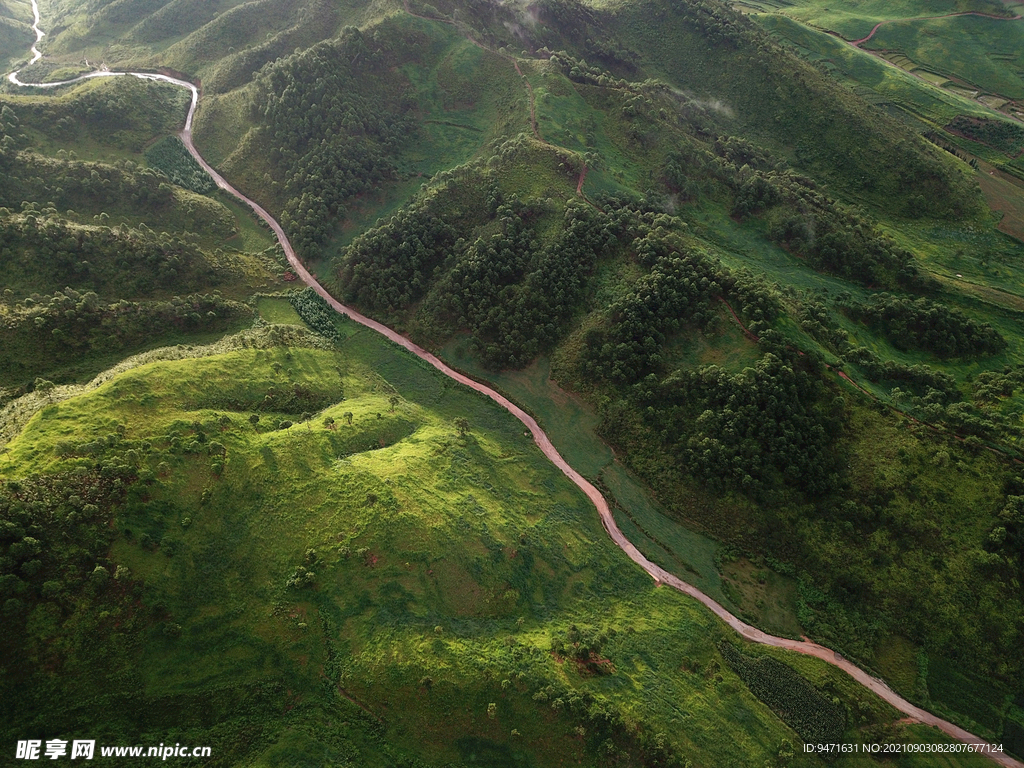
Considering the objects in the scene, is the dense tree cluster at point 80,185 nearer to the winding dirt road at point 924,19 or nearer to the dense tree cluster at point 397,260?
the dense tree cluster at point 397,260

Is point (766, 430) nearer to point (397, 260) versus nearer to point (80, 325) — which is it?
point (397, 260)

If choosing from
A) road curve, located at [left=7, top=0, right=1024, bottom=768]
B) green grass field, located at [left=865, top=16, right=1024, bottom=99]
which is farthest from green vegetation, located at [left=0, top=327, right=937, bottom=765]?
green grass field, located at [left=865, top=16, right=1024, bottom=99]

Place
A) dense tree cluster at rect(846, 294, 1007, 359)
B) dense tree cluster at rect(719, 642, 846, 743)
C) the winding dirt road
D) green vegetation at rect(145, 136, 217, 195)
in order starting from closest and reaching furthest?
dense tree cluster at rect(719, 642, 846, 743)
dense tree cluster at rect(846, 294, 1007, 359)
green vegetation at rect(145, 136, 217, 195)
the winding dirt road

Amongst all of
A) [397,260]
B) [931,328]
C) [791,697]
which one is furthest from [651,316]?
[791,697]

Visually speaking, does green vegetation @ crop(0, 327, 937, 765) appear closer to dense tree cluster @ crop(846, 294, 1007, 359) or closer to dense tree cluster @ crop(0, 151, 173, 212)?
dense tree cluster @ crop(0, 151, 173, 212)

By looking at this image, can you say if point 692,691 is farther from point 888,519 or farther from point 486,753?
point 888,519
